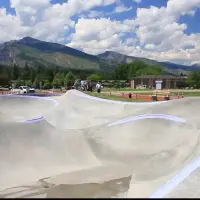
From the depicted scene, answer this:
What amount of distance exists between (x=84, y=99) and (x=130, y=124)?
1192 centimetres

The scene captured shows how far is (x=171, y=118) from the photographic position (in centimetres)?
1642

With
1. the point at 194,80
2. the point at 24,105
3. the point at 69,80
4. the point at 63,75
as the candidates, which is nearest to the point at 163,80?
the point at 194,80

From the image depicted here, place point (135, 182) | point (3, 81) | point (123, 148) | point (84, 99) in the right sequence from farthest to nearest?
point (3, 81), point (84, 99), point (123, 148), point (135, 182)

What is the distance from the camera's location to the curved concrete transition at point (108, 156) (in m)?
11.2

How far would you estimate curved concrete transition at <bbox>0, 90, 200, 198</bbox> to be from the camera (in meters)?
11.2


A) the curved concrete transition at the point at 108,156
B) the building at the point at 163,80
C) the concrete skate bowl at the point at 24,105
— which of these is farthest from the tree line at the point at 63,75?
the curved concrete transition at the point at 108,156

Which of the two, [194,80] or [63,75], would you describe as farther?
[63,75]

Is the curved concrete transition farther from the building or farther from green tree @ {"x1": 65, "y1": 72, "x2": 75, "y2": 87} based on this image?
the building

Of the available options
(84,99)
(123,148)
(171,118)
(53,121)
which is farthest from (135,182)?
(84,99)

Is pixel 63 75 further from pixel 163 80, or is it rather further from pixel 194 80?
pixel 194 80

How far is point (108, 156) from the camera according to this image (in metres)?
15.2

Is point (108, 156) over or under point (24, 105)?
under

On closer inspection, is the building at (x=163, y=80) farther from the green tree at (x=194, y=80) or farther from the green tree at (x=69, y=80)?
the green tree at (x=69, y=80)

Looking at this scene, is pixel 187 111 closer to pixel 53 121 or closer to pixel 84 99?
pixel 53 121
